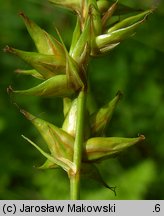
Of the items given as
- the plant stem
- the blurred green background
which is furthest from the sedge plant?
the blurred green background

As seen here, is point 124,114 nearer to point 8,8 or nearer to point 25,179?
point 25,179

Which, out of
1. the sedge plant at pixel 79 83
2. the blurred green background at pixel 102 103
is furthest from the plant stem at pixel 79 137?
the blurred green background at pixel 102 103

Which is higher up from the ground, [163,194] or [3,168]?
[3,168]

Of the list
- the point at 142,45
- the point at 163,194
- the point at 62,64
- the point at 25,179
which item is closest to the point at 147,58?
the point at 142,45

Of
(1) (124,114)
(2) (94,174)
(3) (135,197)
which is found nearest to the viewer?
(2) (94,174)

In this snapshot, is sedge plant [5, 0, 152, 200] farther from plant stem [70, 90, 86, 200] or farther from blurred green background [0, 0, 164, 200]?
blurred green background [0, 0, 164, 200]

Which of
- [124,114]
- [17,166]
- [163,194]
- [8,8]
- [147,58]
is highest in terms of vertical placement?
[8,8]

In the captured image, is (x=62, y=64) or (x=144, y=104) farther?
(x=144, y=104)

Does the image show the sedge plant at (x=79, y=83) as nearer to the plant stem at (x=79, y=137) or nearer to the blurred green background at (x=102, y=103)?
the plant stem at (x=79, y=137)

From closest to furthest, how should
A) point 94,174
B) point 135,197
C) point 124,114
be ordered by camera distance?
point 94,174 → point 135,197 → point 124,114
